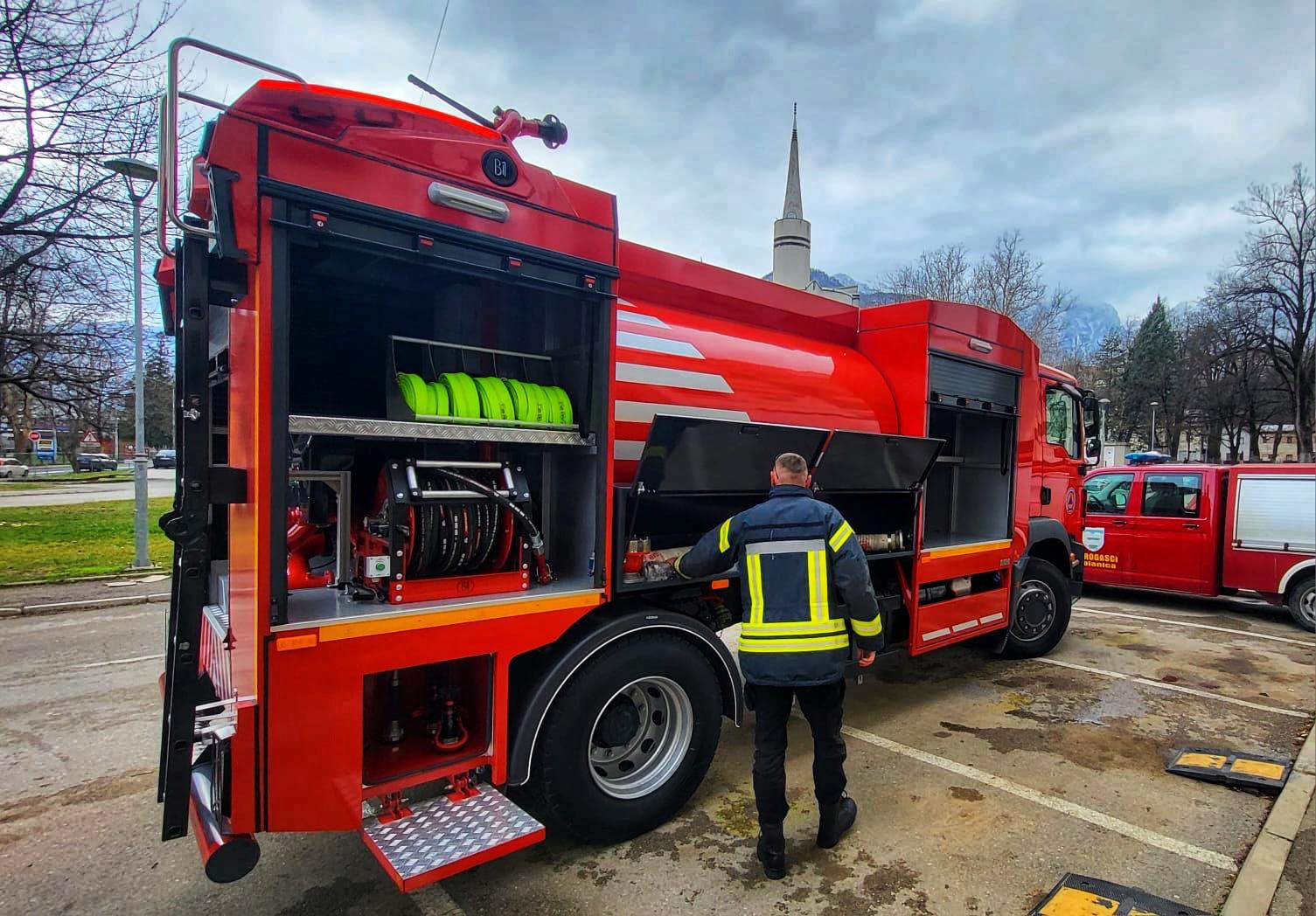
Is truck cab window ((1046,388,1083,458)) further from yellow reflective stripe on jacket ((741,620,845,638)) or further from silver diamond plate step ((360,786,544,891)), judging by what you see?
silver diamond plate step ((360,786,544,891))

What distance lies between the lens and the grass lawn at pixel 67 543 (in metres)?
10.6

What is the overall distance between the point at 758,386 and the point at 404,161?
2.43m

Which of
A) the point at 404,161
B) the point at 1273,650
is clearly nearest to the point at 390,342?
the point at 404,161

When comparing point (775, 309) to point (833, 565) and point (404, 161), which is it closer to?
point (833, 565)

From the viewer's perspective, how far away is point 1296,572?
864cm

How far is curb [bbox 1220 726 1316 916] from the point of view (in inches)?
120

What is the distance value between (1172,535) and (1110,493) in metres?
1.00

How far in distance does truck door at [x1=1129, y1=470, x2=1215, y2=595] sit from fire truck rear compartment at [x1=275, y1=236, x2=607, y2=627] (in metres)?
9.57

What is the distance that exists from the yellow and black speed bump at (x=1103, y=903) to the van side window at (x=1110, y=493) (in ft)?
28.2

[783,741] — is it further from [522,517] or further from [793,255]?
[793,255]

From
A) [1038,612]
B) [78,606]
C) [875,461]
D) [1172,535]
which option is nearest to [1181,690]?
[1038,612]

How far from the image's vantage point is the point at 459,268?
9.34 ft

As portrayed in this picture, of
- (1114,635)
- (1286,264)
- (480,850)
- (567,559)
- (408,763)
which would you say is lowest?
(1114,635)

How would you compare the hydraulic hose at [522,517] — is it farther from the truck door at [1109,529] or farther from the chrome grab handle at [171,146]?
the truck door at [1109,529]
